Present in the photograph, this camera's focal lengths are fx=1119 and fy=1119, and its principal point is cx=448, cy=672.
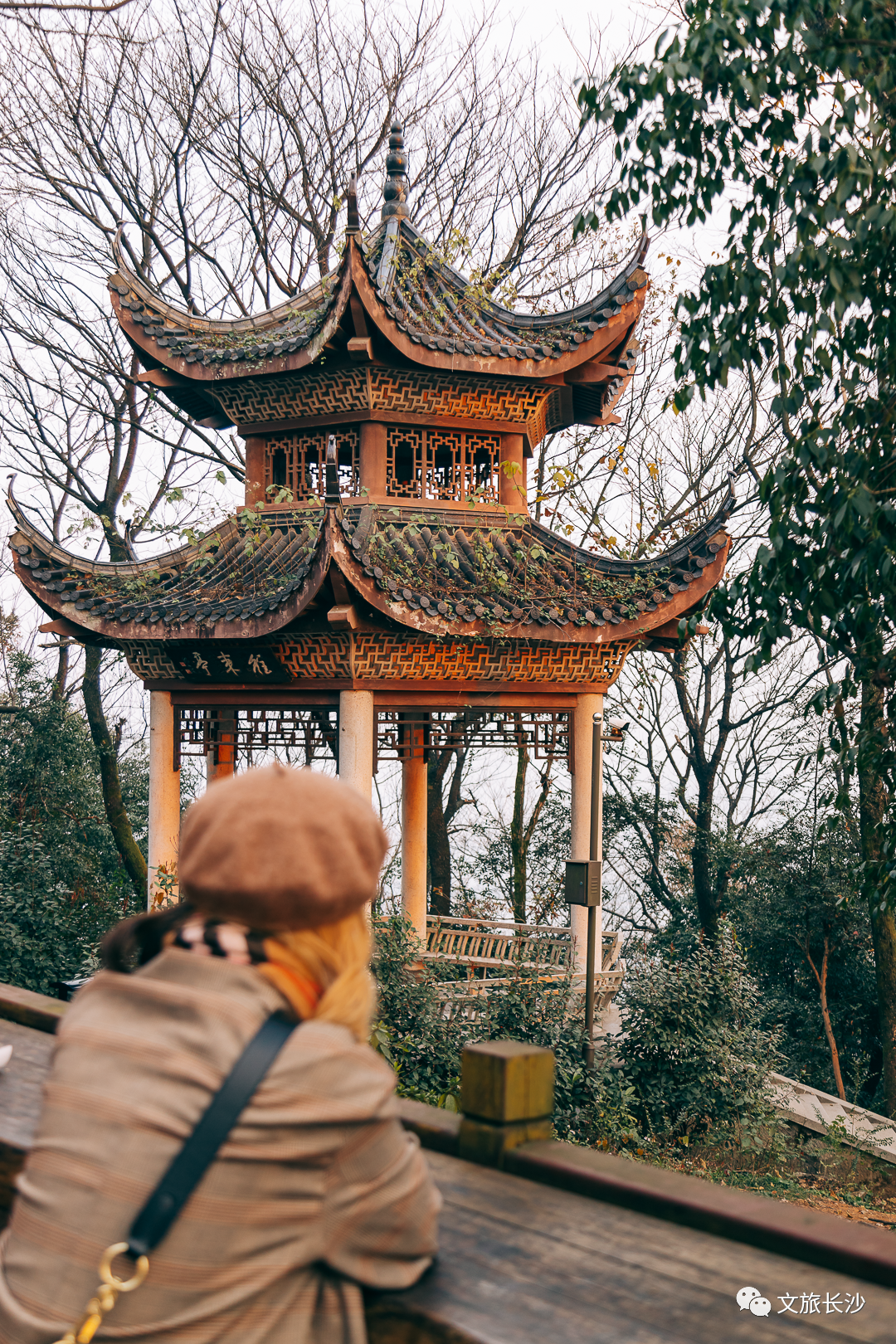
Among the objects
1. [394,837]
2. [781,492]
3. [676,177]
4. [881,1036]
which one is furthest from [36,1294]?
[394,837]

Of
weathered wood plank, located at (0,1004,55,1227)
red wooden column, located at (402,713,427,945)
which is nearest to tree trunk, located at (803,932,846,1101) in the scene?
red wooden column, located at (402,713,427,945)

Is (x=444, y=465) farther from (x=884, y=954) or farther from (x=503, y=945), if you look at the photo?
(x=884, y=954)

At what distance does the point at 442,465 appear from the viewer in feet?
33.6

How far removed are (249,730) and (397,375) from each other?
3421mm

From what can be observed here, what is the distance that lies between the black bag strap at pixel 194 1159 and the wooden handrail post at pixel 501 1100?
0.89m

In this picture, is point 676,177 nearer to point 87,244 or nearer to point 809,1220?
point 809,1220

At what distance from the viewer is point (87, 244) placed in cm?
1473

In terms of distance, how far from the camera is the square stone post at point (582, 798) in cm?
936

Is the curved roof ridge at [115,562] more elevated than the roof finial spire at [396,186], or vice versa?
the roof finial spire at [396,186]

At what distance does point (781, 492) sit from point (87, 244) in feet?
41.5

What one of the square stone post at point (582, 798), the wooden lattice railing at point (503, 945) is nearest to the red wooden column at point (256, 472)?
the square stone post at point (582, 798)

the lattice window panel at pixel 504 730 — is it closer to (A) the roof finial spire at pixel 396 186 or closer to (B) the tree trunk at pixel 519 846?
(A) the roof finial spire at pixel 396 186

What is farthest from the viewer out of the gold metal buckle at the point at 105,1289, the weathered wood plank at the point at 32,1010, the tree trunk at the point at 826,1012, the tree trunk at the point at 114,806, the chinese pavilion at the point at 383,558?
the tree trunk at the point at 114,806

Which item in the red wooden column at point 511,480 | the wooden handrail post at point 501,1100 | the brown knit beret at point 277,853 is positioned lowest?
the wooden handrail post at point 501,1100
